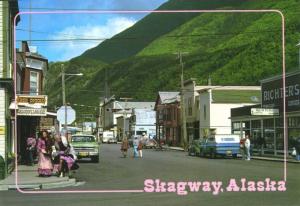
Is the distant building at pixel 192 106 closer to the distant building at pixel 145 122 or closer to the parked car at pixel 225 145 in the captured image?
the distant building at pixel 145 122

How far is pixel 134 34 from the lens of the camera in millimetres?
26172

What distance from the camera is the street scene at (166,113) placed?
1698cm

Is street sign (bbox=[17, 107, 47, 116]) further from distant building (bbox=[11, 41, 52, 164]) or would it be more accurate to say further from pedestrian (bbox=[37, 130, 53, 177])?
distant building (bbox=[11, 41, 52, 164])

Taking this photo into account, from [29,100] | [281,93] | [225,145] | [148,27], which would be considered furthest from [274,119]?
[29,100]

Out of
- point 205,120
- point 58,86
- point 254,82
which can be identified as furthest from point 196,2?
point 254,82

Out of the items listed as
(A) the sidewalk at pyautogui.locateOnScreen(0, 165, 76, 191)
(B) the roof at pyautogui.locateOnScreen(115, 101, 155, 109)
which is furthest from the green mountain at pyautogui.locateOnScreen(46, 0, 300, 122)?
(B) the roof at pyautogui.locateOnScreen(115, 101, 155, 109)

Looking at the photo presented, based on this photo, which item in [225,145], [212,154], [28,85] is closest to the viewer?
[28,85]

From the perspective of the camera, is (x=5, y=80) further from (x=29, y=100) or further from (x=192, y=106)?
(x=192, y=106)

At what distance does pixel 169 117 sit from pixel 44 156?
221ft

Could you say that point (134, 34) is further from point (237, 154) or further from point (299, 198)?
point (237, 154)

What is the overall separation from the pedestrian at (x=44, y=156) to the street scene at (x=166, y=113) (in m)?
0.05

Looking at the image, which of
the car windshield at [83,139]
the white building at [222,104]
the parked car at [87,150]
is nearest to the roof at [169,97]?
the white building at [222,104]

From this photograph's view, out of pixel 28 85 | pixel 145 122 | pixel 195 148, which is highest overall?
pixel 28 85

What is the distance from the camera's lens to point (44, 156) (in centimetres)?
2284
